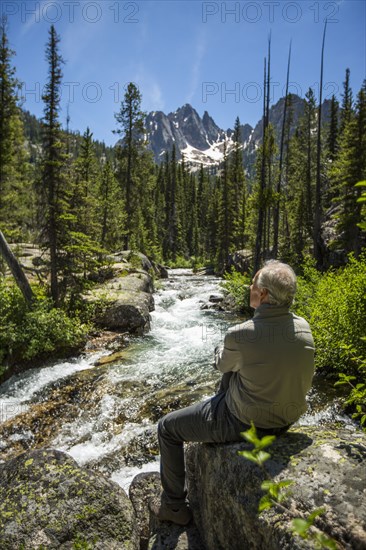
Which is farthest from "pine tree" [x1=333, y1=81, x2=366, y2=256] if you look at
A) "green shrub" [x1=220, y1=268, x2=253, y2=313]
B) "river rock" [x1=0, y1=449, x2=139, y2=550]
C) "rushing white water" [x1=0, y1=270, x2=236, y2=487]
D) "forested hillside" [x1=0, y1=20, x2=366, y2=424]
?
"river rock" [x1=0, y1=449, x2=139, y2=550]

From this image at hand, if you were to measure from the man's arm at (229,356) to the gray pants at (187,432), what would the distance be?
0.42 meters

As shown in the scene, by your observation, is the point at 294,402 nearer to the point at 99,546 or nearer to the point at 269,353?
the point at 269,353

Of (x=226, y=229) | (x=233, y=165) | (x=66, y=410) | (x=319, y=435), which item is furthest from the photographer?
(x=233, y=165)

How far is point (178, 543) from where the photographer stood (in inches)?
127

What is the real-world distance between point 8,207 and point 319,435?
23.8m

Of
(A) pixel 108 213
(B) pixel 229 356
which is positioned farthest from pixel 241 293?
(B) pixel 229 356

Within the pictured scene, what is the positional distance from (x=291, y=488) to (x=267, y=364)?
0.84 metres

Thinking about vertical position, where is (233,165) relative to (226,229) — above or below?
above

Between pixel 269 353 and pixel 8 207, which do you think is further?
pixel 8 207

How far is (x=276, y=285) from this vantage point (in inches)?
107

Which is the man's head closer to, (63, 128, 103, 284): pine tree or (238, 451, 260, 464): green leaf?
(238, 451, 260, 464): green leaf

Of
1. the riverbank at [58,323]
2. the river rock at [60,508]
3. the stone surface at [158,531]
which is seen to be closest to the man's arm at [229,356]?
the stone surface at [158,531]

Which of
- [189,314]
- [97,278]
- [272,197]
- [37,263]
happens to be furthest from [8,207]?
[272,197]

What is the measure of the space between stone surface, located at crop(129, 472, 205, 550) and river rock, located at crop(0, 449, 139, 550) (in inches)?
10.0
